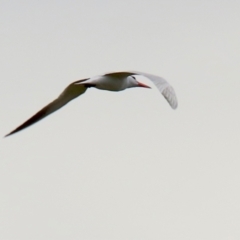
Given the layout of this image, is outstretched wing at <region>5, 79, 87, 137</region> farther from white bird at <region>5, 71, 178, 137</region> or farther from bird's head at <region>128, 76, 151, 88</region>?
bird's head at <region>128, 76, 151, 88</region>

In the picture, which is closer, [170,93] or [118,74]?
[170,93]

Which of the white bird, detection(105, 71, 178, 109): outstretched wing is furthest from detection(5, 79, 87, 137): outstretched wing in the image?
detection(105, 71, 178, 109): outstretched wing

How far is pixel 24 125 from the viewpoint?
61.2 ft

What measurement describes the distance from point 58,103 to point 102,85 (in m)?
1.83

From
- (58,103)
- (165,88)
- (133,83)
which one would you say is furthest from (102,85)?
(165,88)

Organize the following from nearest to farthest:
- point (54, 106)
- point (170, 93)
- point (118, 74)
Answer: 1. point (170, 93)
2. point (118, 74)
3. point (54, 106)

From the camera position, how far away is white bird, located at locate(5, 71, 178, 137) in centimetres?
1538

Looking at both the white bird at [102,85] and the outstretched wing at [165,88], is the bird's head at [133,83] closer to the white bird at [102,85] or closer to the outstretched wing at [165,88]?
the white bird at [102,85]

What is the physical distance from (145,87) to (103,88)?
196 cm

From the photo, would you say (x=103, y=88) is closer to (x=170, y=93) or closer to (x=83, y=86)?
(x=83, y=86)

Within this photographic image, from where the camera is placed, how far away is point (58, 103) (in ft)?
62.2

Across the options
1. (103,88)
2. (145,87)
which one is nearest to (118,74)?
(103,88)

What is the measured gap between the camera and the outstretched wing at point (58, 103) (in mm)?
18641

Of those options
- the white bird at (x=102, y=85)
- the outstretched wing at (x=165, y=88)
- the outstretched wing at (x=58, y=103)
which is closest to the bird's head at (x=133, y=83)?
the white bird at (x=102, y=85)
